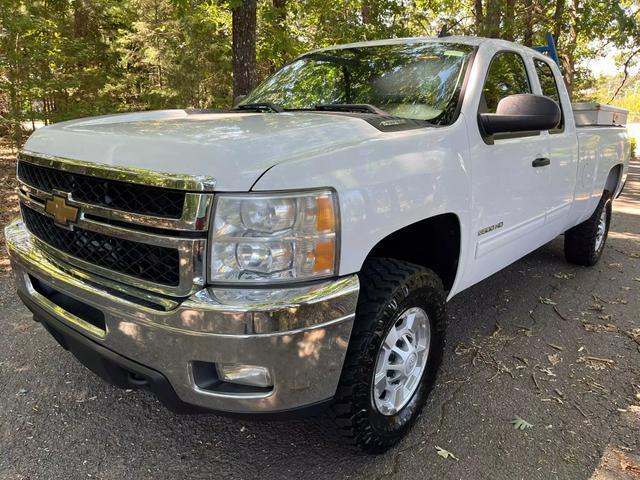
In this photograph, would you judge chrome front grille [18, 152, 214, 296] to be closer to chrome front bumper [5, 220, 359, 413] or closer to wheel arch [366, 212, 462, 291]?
chrome front bumper [5, 220, 359, 413]

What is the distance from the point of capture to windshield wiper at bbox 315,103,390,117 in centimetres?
273

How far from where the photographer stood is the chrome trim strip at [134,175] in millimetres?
1670

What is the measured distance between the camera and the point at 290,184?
1.72 m

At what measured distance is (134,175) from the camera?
→ 1788 millimetres

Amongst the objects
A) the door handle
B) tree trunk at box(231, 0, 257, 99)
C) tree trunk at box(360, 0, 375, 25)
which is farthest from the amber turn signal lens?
tree trunk at box(360, 0, 375, 25)

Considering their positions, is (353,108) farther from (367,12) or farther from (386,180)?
(367,12)

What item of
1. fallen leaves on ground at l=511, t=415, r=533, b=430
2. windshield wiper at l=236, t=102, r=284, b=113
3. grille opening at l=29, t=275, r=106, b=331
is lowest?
fallen leaves on ground at l=511, t=415, r=533, b=430

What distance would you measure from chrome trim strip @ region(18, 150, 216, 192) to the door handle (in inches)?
92.2

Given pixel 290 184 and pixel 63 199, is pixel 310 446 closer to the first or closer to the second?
pixel 290 184

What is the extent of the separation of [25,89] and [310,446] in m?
10.6

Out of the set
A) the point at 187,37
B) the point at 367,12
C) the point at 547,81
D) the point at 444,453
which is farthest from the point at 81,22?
the point at 444,453

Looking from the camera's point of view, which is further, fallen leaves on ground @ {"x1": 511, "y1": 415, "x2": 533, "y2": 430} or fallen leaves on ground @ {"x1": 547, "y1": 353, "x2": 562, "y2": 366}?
fallen leaves on ground @ {"x1": 547, "y1": 353, "x2": 562, "y2": 366}

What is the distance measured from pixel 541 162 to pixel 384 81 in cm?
120

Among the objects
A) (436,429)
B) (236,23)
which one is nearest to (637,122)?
(236,23)
